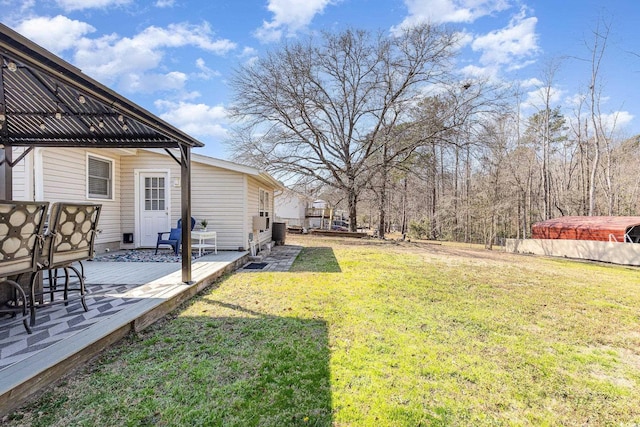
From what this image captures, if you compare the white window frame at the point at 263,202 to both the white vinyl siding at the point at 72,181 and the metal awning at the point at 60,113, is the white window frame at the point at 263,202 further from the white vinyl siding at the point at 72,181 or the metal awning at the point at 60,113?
the metal awning at the point at 60,113

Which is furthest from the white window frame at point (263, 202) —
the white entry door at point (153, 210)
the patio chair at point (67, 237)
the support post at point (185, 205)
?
the patio chair at point (67, 237)

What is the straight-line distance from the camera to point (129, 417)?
1.90m

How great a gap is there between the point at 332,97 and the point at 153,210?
1233 cm

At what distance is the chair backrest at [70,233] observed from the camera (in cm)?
292

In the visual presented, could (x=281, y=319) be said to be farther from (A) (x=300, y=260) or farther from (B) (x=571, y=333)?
(A) (x=300, y=260)

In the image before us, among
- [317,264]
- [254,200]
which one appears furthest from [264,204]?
[317,264]

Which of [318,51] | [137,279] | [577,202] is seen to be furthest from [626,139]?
[137,279]

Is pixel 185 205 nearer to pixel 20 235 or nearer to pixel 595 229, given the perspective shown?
pixel 20 235

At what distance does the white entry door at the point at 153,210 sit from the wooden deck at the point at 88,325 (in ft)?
9.60

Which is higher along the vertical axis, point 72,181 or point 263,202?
point 72,181

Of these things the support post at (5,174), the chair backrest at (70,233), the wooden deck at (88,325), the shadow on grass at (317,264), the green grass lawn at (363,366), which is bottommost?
the green grass lawn at (363,366)

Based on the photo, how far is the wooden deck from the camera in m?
2.08

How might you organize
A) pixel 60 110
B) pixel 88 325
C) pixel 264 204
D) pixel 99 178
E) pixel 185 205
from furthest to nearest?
pixel 264 204
pixel 99 178
pixel 185 205
pixel 60 110
pixel 88 325

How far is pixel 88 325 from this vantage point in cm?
295
